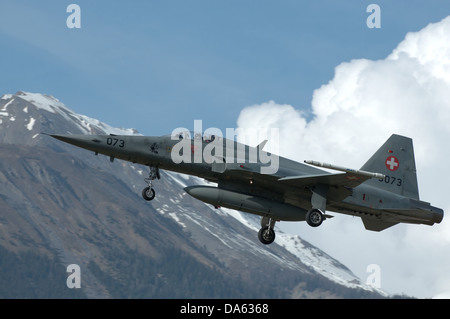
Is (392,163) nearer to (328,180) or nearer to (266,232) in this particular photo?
(328,180)

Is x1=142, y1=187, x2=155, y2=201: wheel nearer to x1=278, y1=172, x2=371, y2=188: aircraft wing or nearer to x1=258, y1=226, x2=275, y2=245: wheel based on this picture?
→ x1=278, y1=172, x2=371, y2=188: aircraft wing

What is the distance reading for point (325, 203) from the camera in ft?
101

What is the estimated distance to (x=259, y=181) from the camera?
30.9 metres

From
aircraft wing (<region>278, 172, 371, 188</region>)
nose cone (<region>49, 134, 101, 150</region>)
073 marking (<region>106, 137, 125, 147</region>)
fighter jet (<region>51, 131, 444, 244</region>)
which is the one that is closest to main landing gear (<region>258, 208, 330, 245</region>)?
fighter jet (<region>51, 131, 444, 244</region>)

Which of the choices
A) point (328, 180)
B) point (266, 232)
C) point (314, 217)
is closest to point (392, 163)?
point (328, 180)

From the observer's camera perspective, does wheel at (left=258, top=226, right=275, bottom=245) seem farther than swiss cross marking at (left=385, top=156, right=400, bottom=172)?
No

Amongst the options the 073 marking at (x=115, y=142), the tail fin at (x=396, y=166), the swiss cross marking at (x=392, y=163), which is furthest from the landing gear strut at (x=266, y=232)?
the 073 marking at (x=115, y=142)

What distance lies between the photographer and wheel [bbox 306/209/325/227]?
99.5 feet

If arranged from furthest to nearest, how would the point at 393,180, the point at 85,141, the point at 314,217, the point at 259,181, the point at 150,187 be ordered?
the point at 393,180, the point at 259,181, the point at 314,217, the point at 150,187, the point at 85,141

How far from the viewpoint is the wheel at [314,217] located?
30328mm

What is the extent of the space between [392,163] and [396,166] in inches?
8.9
